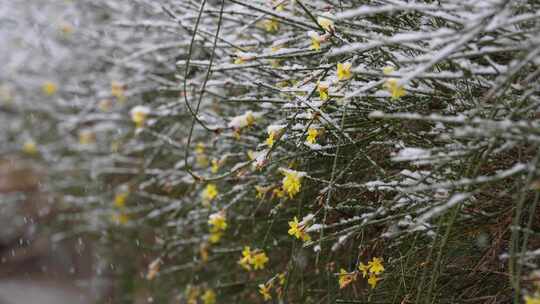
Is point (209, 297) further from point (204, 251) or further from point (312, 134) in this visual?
point (312, 134)

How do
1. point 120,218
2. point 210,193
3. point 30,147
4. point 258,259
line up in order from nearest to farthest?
point 258,259
point 210,193
point 120,218
point 30,147

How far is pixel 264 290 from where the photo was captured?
72.3 inches

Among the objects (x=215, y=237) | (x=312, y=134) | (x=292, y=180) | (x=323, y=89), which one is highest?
(x=323, y=89)

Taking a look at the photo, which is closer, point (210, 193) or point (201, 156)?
point (210, 193)

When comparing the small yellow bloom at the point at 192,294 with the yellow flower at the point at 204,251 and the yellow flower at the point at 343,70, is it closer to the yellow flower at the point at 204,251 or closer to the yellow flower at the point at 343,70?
the yellow flower at the point at 204,251

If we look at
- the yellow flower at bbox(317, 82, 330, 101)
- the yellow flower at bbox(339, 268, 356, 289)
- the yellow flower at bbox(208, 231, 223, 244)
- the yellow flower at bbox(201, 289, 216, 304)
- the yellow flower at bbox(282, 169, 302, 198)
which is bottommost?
the yellow flower at bbox(201, 289, 216, 304)

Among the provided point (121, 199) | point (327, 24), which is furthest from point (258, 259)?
point (121, 199)

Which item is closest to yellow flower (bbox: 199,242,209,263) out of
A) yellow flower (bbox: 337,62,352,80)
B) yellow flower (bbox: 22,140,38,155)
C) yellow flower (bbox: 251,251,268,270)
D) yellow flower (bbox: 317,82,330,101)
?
yellow flower (bbox: 251,251,268,270)

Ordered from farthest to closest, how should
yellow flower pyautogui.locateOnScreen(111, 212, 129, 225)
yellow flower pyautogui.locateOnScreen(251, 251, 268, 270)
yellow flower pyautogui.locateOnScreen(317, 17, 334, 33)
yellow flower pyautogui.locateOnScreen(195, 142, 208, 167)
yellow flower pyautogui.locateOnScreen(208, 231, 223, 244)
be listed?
yellow flower pyautogui.locateOnScreen(111, 212, 129, 225) < yellow flower pyautogui.locateOnScreen(195, 142, 208, 167) < yellow flower pyautogui.locateOnScreen(208, 231, 223, 244) < yellow flower pyautogui.locateOnScreen(251, 251, 268, 270) < yellow flower pyautogui.locateOnScreen(317, 17, 334, 33)

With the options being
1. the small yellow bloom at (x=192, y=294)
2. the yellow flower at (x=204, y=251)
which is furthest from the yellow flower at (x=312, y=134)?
the small yellow bloom at (x=192, y=294)

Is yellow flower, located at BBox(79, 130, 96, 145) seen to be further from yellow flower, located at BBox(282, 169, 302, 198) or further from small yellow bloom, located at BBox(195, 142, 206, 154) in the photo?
yellow flower, located at BBox(282, 169, 302, 198)

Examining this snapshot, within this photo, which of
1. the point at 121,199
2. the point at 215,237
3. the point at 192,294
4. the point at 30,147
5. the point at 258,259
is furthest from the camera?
the point at 30,147

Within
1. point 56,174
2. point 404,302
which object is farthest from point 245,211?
point 56,174

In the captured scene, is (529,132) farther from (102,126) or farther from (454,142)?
(102,126)
